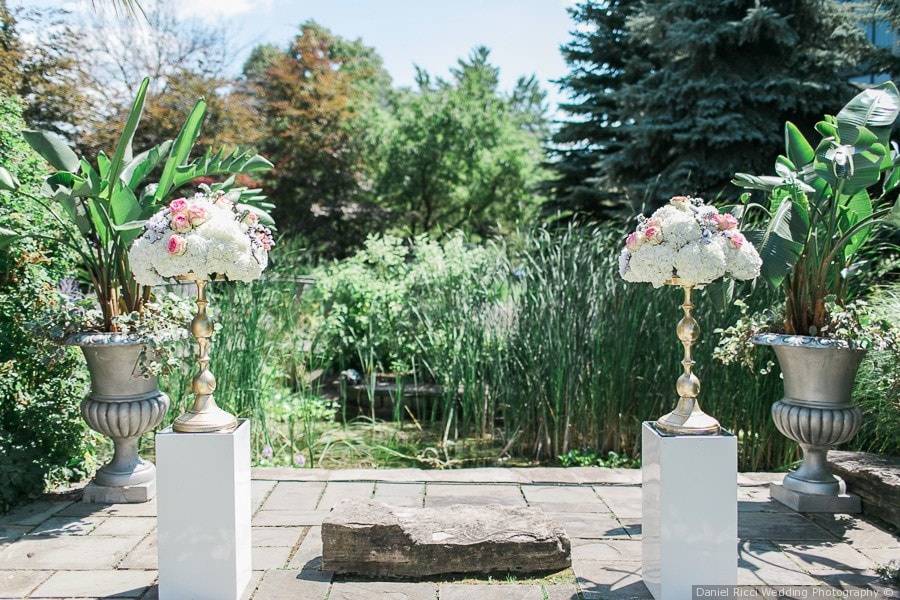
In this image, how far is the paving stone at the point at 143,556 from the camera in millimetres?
3034

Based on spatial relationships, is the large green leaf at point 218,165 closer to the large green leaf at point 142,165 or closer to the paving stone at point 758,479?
the large green leaf at point 142,165

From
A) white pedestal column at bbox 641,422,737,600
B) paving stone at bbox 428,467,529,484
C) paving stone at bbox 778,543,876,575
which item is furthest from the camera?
paving stone at bbox 428,467,529,484

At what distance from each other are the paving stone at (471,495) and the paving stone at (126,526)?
1.30 metres

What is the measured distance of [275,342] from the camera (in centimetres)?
544

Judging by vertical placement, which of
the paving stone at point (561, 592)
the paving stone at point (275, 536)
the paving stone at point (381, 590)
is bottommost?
the paving stone at point (381, 590)

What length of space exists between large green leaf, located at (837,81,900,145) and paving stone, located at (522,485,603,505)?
7.17 feet

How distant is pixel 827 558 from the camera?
313 centimetres

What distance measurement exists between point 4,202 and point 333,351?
119 inches

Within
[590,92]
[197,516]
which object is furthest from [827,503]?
[590,92]

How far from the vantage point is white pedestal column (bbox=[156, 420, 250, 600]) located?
2.65m

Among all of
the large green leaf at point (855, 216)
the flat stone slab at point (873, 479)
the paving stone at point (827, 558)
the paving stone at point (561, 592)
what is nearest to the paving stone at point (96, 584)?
the paving stone at point (561, 592)

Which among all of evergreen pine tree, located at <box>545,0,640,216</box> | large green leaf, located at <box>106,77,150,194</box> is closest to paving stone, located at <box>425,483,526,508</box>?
large green leaf, located at <box>106,77,150,194</box>

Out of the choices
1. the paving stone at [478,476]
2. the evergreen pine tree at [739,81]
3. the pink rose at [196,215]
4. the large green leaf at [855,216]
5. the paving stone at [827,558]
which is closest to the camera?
the pink rose at [196,215]

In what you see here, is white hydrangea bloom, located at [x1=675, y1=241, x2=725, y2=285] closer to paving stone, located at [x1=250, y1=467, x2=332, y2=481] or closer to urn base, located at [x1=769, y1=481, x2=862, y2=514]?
urn base, located at [x1=769, y1=481, x2=862, y2=514]
